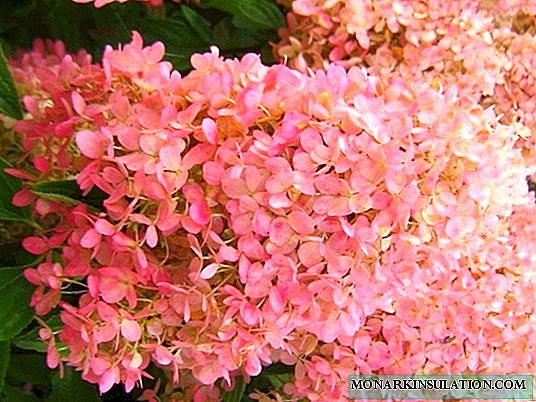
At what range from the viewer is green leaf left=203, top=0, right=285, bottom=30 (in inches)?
41.6

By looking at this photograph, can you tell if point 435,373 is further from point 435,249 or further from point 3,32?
point 3,32

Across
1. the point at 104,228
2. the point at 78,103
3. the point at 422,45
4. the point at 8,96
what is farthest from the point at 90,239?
the point at 422,45

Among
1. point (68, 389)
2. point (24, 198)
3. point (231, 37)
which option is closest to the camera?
point (24, 198)

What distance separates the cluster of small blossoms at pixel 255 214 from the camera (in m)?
0.71

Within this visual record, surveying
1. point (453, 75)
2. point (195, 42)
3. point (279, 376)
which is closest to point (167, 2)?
point (195, 42)

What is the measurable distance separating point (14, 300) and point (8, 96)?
0.21 m

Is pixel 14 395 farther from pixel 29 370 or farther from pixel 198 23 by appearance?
pixel 198 23

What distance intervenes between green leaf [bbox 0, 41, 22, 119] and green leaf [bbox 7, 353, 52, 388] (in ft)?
0.92

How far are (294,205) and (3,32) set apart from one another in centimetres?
65

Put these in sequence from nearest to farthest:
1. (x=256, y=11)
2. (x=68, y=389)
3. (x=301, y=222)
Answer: (x=301, y=222), (x=68, y=389), (x=256, y=11)

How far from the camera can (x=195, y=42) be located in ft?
3.80

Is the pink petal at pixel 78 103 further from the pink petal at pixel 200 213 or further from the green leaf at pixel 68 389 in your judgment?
the green leaf at pixel 68 389

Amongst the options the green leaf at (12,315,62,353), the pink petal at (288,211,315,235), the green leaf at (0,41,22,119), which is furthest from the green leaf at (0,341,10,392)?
the pink petal at (288,211,315,235)

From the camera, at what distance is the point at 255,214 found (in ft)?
2.32
